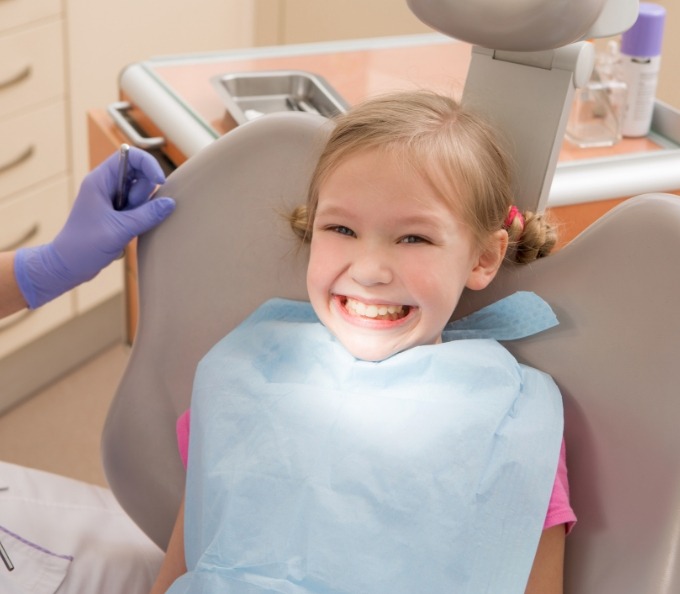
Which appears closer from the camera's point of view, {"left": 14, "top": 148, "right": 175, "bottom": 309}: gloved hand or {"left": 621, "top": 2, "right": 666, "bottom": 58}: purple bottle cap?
{"left": 14, "top": 148, "right": 175, "bottom": 309}: gloved hand

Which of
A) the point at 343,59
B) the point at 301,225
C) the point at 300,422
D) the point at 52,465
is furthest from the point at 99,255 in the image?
the point at 52,465

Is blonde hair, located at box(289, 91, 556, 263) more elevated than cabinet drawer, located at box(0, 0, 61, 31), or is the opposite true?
blonde hair, located at box(289, 91, 556, 263)


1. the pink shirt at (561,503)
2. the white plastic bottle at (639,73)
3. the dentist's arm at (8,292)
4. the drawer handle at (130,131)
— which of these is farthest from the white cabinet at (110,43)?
the pink shirt at (561,503)

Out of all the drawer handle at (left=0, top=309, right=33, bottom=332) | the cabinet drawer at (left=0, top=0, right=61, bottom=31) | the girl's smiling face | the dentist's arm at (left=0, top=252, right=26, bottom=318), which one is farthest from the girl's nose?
the drawer handle at (left=0, top=309, right=33, bottom=332)

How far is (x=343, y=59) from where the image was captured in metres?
1.83

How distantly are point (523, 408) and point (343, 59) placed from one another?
0.98 metres

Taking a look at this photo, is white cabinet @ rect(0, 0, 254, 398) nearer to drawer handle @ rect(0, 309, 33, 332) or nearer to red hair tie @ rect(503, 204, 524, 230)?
drawer handle @ rect(0, 309, 33, 332)

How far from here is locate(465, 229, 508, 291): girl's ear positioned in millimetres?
1068

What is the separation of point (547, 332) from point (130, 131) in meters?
0.82

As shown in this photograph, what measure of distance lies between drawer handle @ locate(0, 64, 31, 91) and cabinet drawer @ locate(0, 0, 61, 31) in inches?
3.9

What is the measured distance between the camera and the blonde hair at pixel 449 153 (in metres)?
1.02

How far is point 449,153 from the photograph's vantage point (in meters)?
1.03

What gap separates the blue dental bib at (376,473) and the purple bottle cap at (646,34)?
2.42ft

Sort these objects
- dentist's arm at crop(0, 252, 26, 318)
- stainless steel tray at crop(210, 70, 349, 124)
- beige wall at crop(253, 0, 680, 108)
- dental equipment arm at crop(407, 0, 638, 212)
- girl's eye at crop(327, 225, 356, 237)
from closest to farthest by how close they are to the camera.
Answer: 1. dental equipment arm at crop(407, 0, 638, 212)
2. girl's eye at crop(327, 225, 356, 237)
3. dentist's arm at crop(0, 252, 26, 318)
4. stainless steel tray at crop(210, 70, 349, 124)
5. beige wall at crop(253, 0, 680, 108)
